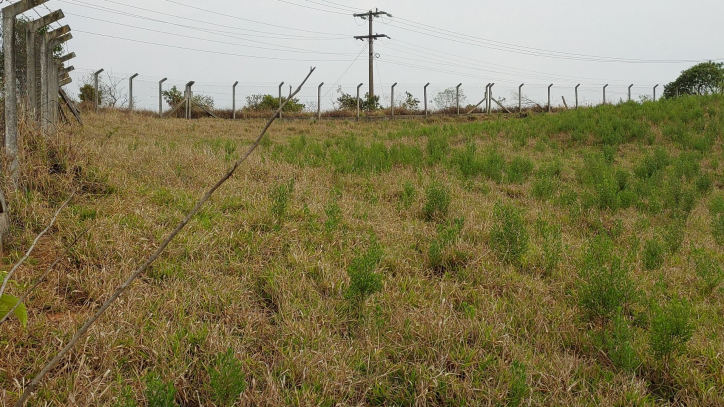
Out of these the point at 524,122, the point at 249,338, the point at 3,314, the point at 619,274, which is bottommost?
the point at 249,338

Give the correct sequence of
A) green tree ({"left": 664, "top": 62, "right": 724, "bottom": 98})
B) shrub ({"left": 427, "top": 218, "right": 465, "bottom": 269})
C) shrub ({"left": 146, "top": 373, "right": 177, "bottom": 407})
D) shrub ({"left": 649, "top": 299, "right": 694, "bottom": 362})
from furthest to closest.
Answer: green tree ({"left": 664, "top": 62, "right": 724, "bottom": 98}), shrub ({"left": 427, "top": 218, "right": 465, "bottom": 269}), shrub ({"left": 649, "top": 299, "right": 694, "bottom": 362}), shrub ({"left": 146, "top": 373, "right": 177, "bottom": 407})

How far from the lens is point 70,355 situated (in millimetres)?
2707

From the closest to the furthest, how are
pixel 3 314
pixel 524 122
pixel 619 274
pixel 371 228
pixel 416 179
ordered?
pixel 3 314 → pixel 619 274 → pixel 371 228 → pixel 416 179 → pixel 524 122

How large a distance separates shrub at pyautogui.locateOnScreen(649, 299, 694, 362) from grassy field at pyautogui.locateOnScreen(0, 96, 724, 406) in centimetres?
1

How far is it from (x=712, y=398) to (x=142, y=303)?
345cm

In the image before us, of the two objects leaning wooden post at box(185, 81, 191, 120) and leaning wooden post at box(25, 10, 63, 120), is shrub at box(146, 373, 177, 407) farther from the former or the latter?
leaning wooden post at box(185, 81, 191, 120)

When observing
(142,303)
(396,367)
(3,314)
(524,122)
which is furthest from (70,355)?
(524,122)

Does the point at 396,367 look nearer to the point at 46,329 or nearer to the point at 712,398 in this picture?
the point at 712,398

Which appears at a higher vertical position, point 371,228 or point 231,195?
point 231,195

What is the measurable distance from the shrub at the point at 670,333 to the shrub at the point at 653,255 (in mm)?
1816

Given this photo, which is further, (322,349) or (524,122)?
(524,122)

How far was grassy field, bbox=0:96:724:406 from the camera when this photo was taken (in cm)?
271

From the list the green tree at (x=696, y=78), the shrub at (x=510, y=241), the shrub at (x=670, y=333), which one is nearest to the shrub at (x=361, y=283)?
the shrub at (x=510, y=241)

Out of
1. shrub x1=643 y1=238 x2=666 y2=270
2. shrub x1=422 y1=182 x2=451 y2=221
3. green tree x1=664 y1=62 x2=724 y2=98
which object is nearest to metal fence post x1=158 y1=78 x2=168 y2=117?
shrub x1=422 y1=182 x2=451 y2=221
